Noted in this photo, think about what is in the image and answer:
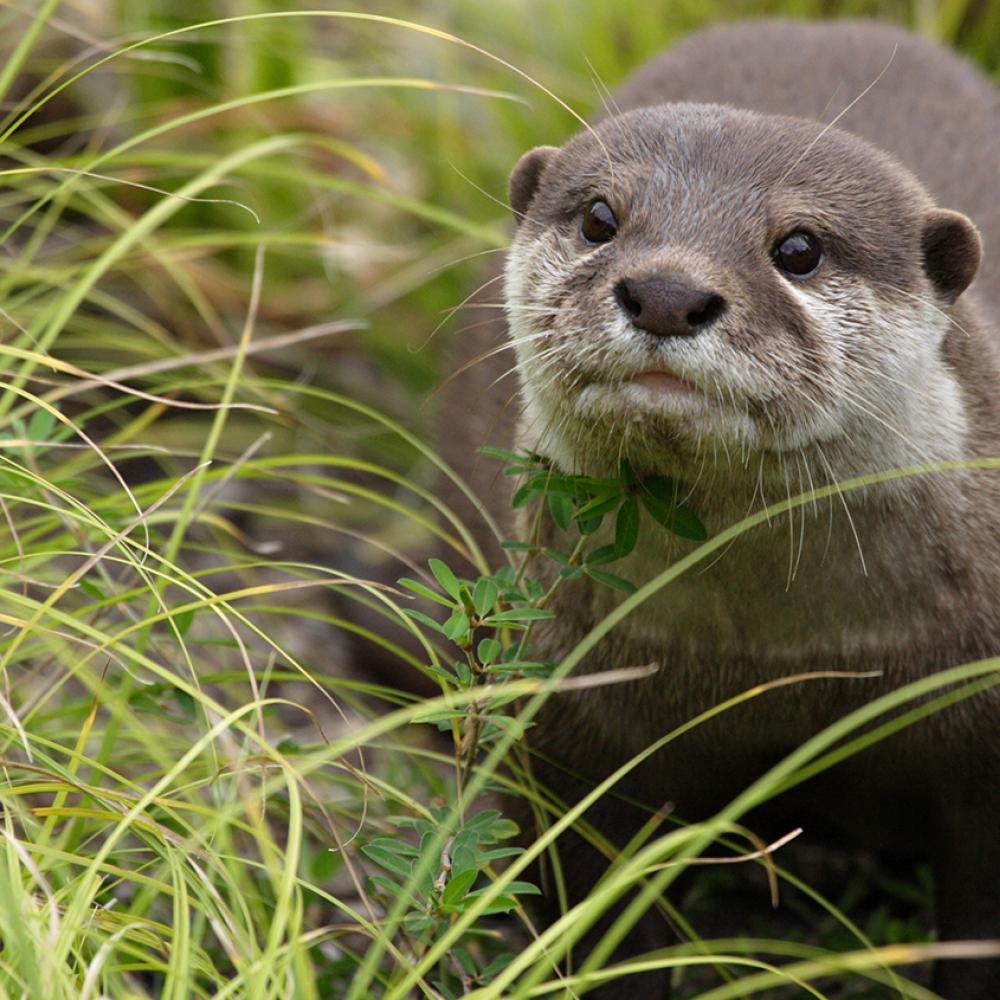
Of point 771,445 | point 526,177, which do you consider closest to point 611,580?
point 771,445

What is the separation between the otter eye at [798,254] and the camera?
6.66ft

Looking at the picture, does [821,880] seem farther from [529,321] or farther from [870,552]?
[529,321]

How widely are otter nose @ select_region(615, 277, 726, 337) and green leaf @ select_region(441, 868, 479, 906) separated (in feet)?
2.10

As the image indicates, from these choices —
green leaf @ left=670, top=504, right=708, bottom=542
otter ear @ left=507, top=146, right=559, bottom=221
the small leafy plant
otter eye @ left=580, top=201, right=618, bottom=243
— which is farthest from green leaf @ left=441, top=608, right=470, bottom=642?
otter ear @ left=507, top=146, right=559, bottom=221

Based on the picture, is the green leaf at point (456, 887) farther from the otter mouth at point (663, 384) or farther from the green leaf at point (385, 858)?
the otter mouth at point (663, 384)

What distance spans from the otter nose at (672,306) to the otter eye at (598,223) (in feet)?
0.97

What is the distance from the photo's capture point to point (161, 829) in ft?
6.24

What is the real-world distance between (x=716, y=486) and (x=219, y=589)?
5.27ft

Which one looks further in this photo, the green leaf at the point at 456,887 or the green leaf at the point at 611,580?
the green leaf at the point at 611,580

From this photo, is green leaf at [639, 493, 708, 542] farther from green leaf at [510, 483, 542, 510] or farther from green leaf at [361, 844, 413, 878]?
green leaf at [361, 844, 413, 878]

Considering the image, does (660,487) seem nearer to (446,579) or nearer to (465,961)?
(446,579)

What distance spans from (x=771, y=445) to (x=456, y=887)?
24.2 inches

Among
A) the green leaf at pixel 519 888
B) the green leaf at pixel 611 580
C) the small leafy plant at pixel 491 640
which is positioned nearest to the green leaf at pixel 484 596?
the small leafy plant at pixel 491 640

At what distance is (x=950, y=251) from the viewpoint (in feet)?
7.06
